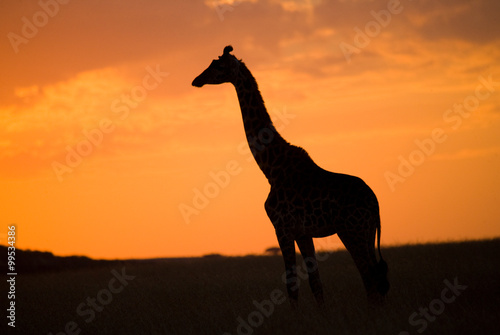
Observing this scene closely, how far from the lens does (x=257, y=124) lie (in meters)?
11.5

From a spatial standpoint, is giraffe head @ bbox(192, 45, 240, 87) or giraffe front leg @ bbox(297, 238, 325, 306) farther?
giraffe head @ bbox(192, 45, 240, 87)

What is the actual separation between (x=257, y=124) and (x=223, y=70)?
1.26 m

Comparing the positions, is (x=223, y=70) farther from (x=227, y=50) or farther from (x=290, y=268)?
(x=290, y=268)

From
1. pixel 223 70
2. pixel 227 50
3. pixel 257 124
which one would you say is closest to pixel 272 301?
pixel 257 124

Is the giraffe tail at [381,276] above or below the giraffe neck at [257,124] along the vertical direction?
below

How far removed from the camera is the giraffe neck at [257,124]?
11391 mm

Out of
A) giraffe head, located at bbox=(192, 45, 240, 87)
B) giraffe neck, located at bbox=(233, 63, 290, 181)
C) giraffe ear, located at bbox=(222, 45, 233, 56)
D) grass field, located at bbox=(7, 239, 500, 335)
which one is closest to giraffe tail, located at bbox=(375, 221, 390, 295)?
grass field, located at bbox=(7, 239, 500, 335)

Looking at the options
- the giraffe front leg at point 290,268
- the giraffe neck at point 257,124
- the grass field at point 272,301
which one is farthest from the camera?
the giraffe neck at point 257,124

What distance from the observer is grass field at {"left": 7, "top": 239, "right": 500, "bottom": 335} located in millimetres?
9547

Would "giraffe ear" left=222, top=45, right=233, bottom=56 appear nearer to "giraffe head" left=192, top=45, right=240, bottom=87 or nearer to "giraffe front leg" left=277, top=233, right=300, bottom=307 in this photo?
"giraffe head" left=192, top=45, right=240, bottom=87

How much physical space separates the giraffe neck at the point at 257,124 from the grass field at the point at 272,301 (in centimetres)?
279

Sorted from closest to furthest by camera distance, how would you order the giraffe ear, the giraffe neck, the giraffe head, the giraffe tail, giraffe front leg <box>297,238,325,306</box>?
the giraffe tail
giraffe front leg <box>297,238,325,306</box>
the giraffe neck
the giraffe head
the giraffe ear

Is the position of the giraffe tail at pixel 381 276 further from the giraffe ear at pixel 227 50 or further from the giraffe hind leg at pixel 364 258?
the giraffe ear at pixel 227 50

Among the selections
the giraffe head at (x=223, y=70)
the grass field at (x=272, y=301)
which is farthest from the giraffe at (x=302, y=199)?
the grass field at (x=272, y=301)
